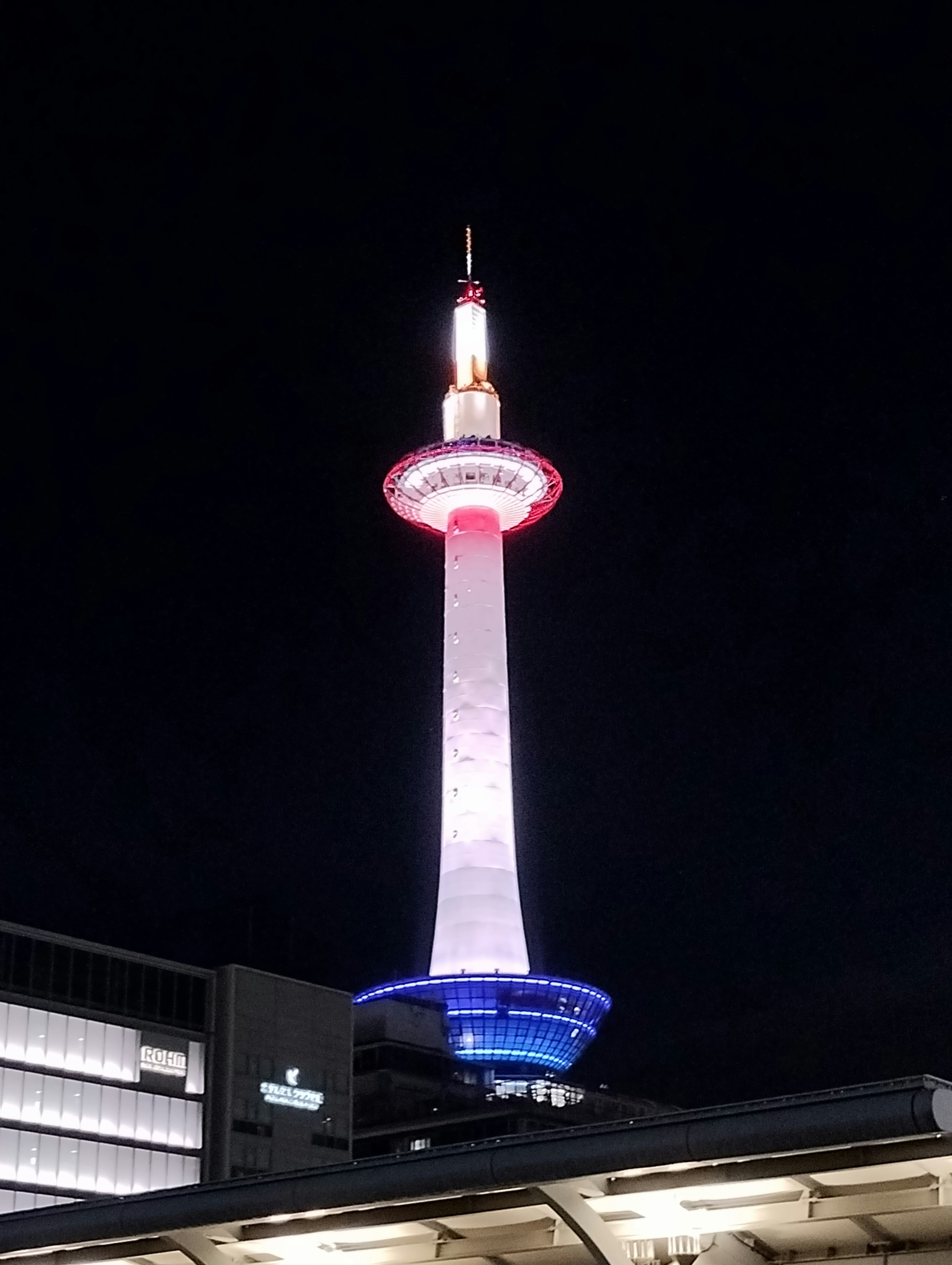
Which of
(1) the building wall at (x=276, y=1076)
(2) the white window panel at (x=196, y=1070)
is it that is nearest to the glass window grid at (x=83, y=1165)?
(1) the building wall at (x=276, y=1076)

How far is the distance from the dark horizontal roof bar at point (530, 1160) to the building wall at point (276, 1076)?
7371 centimetres

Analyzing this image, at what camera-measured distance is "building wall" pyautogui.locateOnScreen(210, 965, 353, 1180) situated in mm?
102625

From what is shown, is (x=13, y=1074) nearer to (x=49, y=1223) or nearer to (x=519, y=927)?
(x=519, y=927)

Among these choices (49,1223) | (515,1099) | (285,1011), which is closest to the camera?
(49,1223)

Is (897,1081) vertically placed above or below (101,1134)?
below

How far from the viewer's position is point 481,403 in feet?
439

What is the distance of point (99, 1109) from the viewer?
96625 mm

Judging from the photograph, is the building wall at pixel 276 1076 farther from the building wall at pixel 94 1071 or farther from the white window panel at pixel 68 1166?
the white window panel at pixel 68 1166

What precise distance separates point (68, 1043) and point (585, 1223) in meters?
76.3

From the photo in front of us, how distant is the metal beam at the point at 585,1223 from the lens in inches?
947

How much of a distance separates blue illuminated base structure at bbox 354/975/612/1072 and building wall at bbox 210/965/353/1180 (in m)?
8.53

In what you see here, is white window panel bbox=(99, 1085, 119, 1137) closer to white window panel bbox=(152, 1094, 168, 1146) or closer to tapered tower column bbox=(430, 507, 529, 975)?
white window panel bbox=(152, 1094, 168, 1146)

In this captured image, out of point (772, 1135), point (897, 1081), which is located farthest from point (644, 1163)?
point (897, 1081)

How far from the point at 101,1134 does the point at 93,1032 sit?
16.8 ft
